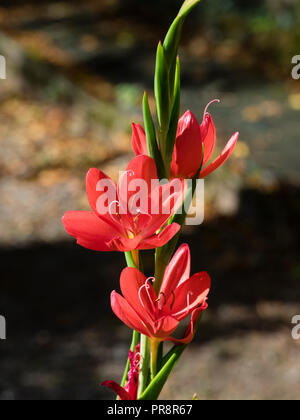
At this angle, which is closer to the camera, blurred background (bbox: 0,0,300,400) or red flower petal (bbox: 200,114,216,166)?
red flower petal (bbox: 200,114,216,166)

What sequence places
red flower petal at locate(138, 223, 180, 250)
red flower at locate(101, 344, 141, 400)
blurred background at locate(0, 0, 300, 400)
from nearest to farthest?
1. red flower petal at locate(138, 223, 180, 250)
2. red flower at locate(101, 344, 141, 400)
3. blurred background at locate(0, 0, 300, 400)

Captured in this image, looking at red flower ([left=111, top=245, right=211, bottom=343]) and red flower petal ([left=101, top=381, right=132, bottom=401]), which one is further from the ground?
red flower ([left=111, top=245, right=211, bottom=343])

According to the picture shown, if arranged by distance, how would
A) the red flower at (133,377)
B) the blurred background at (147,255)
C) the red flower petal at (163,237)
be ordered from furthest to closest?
the blurred background at (147,255) → the red flower at (133,377) → the red flower petal at (163,237)

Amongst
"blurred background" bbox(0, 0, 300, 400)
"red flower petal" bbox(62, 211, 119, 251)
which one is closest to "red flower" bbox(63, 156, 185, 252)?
"red flower petal" bbox(62, 211, 119, 251)

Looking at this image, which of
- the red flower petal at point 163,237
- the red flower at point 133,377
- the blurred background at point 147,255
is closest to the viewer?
the red flower petal at point 163,237

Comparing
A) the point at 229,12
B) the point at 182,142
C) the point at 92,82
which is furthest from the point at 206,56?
the point at 182,142

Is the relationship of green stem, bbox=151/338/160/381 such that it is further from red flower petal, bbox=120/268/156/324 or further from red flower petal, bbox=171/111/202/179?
red flower petal, bbox=171/111/202/179

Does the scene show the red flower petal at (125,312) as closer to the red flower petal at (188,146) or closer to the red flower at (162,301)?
the red flower at (162,301)

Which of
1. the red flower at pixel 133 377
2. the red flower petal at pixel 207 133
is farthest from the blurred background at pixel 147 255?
the red flower petal at pixel 207 133
